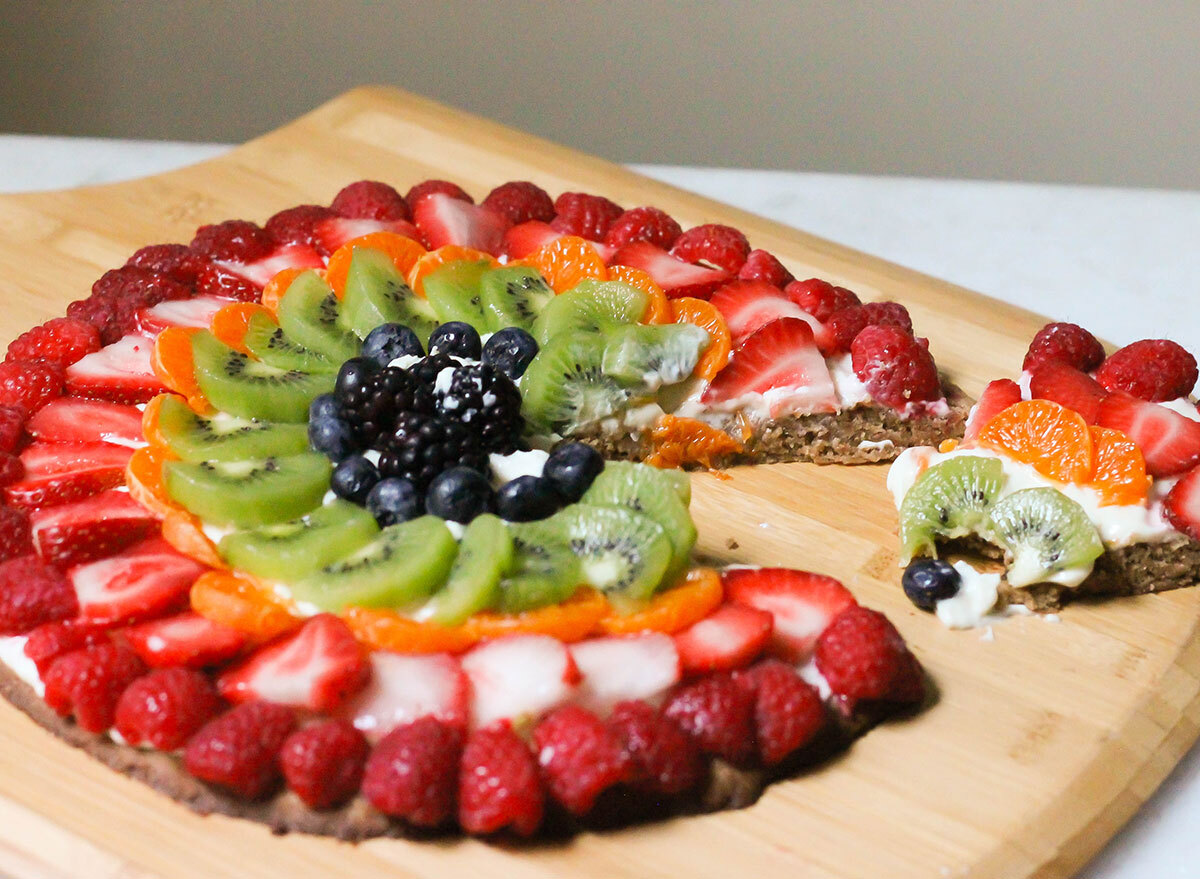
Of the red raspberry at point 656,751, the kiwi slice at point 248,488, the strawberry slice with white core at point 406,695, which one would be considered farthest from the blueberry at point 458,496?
the red raspberry at point 656,751

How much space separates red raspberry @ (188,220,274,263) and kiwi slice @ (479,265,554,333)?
0.77 meters

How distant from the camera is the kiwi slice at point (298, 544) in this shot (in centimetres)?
379

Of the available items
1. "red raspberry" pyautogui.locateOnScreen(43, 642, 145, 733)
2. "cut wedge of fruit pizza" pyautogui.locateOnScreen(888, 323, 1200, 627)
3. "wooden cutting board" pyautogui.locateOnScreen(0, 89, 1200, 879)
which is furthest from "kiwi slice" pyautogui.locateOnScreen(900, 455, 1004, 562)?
"red raspberry" pyautogui.locateOnScreen(43, 642, 145, 733)

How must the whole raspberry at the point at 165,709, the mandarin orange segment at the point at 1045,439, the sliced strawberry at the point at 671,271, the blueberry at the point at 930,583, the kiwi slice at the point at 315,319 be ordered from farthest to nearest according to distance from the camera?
the sliced strawberry at the point at 671,271, the kiwi slice at the point at 315,319, the mandarin orange segment at the point at 1045,439, the blueberry at the point at 930,583, the whole raspberry at the point at 165,709

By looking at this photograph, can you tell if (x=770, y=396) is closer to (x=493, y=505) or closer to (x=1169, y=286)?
(x=493, y=505)

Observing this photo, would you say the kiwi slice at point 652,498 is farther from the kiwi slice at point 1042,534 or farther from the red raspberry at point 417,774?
the kiwi slice at point 1042,534

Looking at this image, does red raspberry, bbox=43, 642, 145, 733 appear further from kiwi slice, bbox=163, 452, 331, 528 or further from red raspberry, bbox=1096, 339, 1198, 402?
red raspberry, bbox=1096, 339, 1198, 402

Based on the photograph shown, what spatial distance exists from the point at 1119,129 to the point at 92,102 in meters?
5.43

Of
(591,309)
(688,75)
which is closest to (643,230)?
(591,309)

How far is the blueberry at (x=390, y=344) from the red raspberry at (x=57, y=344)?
845mm

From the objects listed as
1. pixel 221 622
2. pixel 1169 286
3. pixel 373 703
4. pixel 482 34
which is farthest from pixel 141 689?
pixel 482 34

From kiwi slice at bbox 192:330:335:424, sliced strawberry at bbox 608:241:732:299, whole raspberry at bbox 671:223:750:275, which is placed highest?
whole raspberry at bbox 671:223:750:275

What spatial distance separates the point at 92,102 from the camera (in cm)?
864

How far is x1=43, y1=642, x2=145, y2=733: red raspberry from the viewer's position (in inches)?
139
